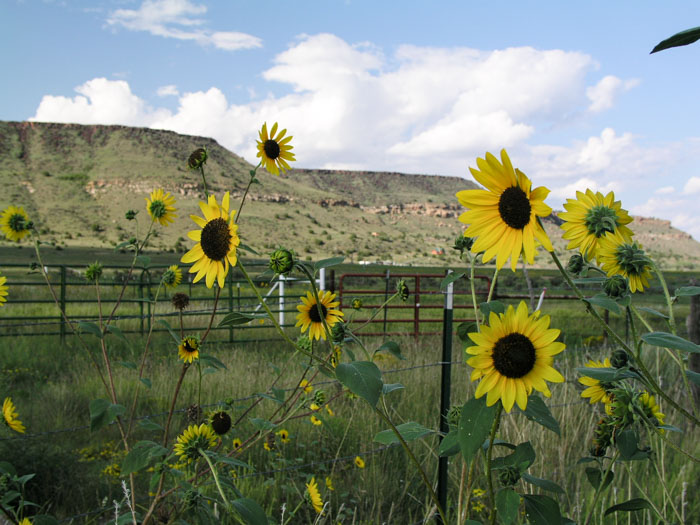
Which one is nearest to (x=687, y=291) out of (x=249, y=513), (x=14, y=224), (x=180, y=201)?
(x=249, y=513)

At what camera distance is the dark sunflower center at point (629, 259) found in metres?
1.18

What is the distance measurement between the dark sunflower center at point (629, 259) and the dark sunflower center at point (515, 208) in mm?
417

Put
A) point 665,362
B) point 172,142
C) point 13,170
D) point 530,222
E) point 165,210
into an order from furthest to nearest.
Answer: point 172,142 → point 13,170 → point 665,362 → point 165,210 → point 530,222

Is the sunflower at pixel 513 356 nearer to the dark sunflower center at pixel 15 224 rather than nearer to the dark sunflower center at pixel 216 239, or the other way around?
the dark sunflower center at pixel 216 239

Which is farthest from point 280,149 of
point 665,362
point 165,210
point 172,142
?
point 172,142

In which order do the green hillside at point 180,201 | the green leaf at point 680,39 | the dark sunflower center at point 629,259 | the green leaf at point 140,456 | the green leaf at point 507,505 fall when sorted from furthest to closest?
the green hillside at point 180,201 → the green leaf at point 140,456 → the dark sunflower center at point 629,259 → the green leaf at point 507,505 → the green leaf at point 680,39

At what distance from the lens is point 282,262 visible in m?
1.08

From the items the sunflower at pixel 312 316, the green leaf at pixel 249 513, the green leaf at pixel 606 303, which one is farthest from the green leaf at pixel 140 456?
the green leaf at pixel 606 303

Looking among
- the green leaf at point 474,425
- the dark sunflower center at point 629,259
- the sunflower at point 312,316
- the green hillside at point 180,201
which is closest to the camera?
the green leaf at point 474,425

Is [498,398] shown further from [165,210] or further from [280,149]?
[165,210]

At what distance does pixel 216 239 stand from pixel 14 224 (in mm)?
1636

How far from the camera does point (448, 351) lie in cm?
258

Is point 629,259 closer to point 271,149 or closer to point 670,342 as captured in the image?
point 670,342

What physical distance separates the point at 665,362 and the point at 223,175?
69.2m
